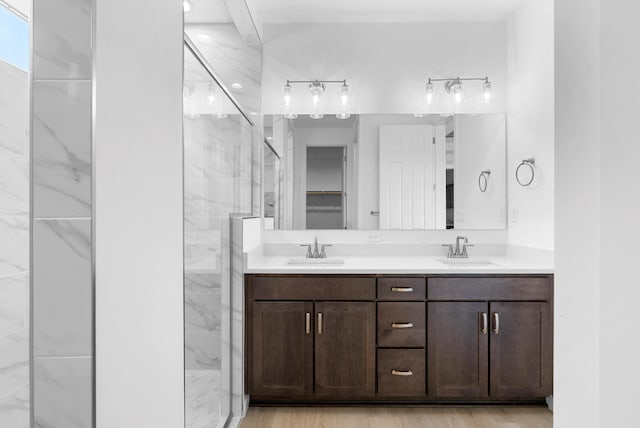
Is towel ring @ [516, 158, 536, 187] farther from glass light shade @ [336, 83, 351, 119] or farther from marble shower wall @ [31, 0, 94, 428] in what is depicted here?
marble shower wall @ [31, 0, 94, 428]

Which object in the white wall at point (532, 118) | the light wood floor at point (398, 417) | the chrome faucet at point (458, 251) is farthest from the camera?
the chrome faucet at point (458, 251)

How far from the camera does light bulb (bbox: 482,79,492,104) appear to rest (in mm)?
3012

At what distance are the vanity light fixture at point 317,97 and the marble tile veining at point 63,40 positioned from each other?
7.25ft

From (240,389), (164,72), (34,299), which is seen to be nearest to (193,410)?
(240,389)

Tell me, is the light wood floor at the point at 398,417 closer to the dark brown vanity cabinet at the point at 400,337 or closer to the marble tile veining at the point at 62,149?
the dark brown vanity cabinet at the point at 400,337

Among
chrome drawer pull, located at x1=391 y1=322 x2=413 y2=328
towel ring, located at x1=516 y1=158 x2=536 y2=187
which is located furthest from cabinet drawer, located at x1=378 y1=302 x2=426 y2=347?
towel ring, located at x1=516 y1=158 x2=536 y2=187

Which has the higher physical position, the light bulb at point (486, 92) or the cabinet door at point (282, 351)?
the light bulb at point (486, 92)

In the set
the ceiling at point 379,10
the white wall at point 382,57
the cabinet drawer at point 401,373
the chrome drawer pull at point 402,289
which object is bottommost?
the cabinet drawer at point 401,373

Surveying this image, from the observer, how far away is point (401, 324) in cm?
244

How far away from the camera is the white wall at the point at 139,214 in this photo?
960mm

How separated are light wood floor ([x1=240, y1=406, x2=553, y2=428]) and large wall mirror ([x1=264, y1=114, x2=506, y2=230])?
1.23 meters

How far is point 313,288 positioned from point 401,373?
2.32ft

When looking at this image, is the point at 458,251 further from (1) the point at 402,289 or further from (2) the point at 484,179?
(1) the point at 402,289

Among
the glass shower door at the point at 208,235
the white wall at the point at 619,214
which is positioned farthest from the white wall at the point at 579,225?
the glass shower door at the point at 208,235
